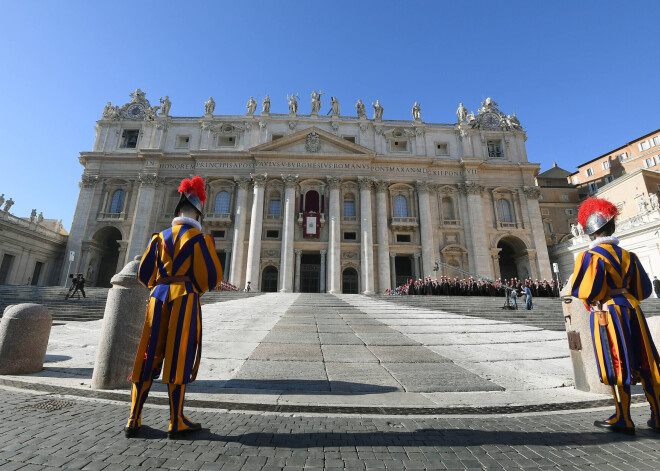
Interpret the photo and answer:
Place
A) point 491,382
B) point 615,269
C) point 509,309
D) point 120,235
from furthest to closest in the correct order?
point 120,235
point 509,309
point 491,382
point 615,269

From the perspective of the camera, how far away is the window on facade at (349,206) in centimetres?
3013

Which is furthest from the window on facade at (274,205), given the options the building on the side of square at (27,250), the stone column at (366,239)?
the building on the side of square at (27,250)

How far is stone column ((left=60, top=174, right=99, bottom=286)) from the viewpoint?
27203 mm

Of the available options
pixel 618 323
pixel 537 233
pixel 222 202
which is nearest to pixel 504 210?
pixel 537 233

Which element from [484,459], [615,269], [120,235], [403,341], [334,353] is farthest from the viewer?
[120,235]

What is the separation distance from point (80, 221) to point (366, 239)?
2753cm

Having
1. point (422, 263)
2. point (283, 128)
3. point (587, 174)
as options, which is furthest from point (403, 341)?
point (587, 174)

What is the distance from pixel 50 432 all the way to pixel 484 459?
331 cm

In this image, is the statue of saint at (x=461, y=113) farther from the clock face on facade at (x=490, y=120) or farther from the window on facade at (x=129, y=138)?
the window on facade at (x=129, y=138)

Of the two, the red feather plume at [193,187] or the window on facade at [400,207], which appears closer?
the red feather plume at [193,187]

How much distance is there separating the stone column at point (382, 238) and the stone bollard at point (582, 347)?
77.5 feet

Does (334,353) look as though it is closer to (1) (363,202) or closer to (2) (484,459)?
(2) (484,459)

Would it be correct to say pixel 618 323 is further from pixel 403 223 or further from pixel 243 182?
pixel 243 182

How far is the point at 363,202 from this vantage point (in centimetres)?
2906
